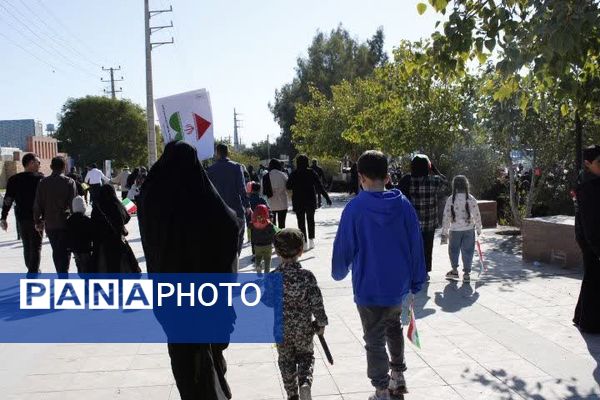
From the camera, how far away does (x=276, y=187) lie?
38.6 feet

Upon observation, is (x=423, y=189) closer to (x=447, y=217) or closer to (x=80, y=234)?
(x=447, y=217)

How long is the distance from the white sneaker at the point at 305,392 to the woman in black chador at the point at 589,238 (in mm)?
2856

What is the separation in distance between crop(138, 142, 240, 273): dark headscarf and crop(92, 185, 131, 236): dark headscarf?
13.5 feet

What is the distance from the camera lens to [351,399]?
4.53 metres

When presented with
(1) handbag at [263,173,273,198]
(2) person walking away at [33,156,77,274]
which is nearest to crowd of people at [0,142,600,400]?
(2) person walking away at [33,156,77,274]

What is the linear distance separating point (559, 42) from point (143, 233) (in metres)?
3.12

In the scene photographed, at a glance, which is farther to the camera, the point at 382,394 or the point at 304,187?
the point at 304,187

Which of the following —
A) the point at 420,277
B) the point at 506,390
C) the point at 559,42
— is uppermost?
the point at 559,42

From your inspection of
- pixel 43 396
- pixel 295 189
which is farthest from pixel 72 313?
pixel 295 189

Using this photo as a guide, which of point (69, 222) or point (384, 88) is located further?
point (384, 88)

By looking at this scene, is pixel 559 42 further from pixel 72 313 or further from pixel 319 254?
pixel 319 254

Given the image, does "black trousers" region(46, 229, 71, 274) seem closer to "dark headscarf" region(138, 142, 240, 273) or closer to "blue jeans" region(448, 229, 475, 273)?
"dark headscarf" region(138, 142, 240, 273)

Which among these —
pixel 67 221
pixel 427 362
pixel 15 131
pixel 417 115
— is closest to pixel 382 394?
pixel 427 362

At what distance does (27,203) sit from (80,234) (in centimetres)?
126
